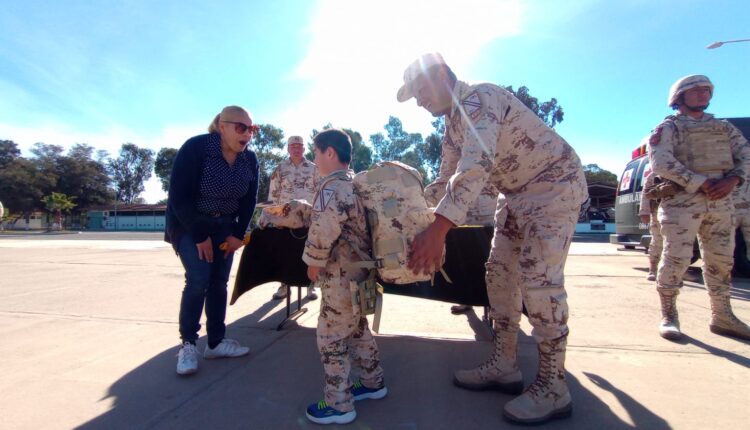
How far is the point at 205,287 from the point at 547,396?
2.09 meters

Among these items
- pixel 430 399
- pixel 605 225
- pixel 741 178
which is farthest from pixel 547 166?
pixel 605 225

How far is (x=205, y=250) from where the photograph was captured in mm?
2453

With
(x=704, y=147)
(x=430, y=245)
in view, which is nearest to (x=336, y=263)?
(x=430, y=245)

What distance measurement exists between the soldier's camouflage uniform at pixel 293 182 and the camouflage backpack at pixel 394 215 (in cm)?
310

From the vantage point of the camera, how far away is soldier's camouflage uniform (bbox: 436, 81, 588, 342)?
5.81ft

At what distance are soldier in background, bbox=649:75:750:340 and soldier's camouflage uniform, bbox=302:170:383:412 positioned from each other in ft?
8.53

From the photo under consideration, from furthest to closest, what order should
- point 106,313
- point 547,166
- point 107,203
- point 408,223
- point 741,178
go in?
point 107,203 < point 106,313 < point 741,178 < point 547,166 < point 408,223

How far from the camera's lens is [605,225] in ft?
83.7

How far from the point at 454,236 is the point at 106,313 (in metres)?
3.39

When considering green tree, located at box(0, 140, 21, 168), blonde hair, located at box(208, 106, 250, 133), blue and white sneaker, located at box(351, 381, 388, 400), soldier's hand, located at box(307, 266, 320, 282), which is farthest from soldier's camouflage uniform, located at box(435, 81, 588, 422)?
green tree, located at box(0, 140, 21, 168)

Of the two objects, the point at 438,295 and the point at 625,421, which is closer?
the point at 625,421

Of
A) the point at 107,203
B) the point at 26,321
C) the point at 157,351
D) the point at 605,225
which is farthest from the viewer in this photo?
the point at 107,203

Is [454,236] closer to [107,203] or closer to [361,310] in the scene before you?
[361,310]

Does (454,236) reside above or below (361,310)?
above
